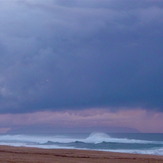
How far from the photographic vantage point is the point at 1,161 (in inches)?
566

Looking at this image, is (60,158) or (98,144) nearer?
(60,158)

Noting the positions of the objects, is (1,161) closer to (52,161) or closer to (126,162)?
(52,161)

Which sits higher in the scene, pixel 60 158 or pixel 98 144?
pixel 98 144

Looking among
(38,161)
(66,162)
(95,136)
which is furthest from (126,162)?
(95,136)

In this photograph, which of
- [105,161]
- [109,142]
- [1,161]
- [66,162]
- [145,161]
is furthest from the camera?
[109,142]

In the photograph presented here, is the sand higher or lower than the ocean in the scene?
lower

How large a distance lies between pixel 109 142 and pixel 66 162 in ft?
112

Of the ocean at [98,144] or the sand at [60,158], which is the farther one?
the ocean at [98,144]

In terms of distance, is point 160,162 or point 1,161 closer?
point 1,161

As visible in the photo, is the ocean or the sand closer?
the sand

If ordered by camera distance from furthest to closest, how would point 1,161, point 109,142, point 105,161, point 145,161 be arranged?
1. point 109,142
2. point 145,161
3. point 105,161
4. point 1,161

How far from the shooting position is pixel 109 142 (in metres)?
49.1

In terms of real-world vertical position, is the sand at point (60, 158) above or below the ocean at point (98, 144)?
below

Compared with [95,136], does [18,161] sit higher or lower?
lower
